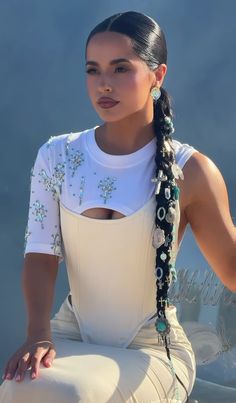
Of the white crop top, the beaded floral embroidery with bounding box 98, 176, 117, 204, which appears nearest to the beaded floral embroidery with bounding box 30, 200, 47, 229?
the white crop top

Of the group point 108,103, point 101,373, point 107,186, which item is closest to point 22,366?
point 101,373

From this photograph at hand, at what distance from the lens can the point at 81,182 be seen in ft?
4.80

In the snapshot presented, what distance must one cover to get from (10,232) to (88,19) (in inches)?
27.9

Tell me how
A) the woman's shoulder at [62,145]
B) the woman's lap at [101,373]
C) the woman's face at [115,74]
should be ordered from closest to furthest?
1. the woman's lap at [101,373]
2. the woman's face at [115,74]
3. the woman's shoulder at [62,145]

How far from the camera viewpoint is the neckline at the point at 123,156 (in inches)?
57.8

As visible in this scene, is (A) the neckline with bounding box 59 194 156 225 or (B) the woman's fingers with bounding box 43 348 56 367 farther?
(A) the neckline with bounding box 59 194 156 225

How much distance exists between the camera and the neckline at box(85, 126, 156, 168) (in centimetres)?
147

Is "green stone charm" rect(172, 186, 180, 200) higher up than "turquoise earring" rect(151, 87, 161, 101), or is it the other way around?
"turquoise earring" rect(151, 87, 161, 101)

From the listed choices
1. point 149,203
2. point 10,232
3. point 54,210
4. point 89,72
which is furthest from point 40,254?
point 10,232

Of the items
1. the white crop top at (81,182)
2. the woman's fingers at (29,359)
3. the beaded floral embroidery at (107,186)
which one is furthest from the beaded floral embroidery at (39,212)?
the woman's fingers at (29,359)

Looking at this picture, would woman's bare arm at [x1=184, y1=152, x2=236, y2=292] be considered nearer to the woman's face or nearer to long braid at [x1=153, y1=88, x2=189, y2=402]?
long braid at [x1=153, y1=88, x2=189, y2=402]

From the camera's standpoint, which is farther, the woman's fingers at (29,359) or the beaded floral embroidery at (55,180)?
the beaded floral embroidery at (55,180)

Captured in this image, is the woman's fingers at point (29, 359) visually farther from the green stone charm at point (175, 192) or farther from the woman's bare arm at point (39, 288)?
the green stone charm at point (175, 192)

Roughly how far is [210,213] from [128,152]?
0.19 meters
